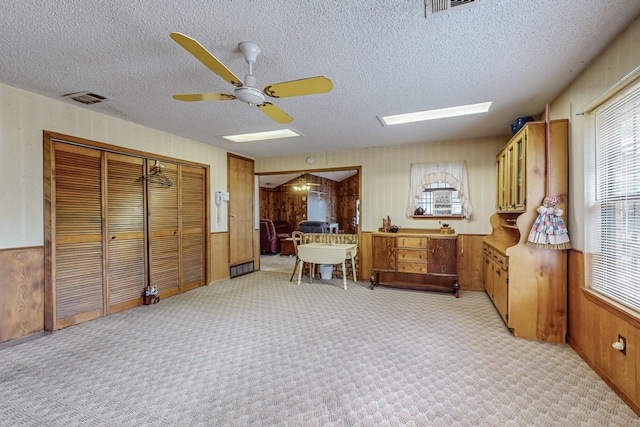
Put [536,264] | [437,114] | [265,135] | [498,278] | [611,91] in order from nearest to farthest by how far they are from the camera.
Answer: [611,91] → [536,264] → [498,278] → [437,114] → [265,135]

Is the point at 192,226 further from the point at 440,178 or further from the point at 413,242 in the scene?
the point at 440,178

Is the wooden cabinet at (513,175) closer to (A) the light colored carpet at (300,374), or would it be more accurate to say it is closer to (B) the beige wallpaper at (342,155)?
(B) the beige wallpaper at (342,155)

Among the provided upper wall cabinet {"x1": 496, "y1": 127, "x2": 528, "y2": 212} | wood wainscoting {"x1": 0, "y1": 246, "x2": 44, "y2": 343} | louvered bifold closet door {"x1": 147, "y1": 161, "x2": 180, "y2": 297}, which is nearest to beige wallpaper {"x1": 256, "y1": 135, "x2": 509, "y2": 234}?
upper wall cabinet {"x1": 496, "y1": 127, "x2": 528, "y2": 212}

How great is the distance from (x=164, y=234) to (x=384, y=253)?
3.21 m

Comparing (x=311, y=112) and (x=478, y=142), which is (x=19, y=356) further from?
(x=478, y=142)

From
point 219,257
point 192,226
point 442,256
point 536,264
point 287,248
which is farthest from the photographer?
point 287,248

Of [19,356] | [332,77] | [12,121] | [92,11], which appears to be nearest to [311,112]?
[332,77]

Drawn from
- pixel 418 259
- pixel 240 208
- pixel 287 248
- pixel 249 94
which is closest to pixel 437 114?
pixel 418 259

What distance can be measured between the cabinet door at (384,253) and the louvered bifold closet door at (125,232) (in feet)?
10.7

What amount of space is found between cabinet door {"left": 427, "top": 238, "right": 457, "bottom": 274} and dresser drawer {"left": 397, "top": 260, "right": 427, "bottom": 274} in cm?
9

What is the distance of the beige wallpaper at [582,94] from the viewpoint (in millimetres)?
1772

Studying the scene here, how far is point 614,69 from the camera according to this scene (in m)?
1.92

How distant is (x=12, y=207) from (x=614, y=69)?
488 cm

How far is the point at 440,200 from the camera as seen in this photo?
184 inches
